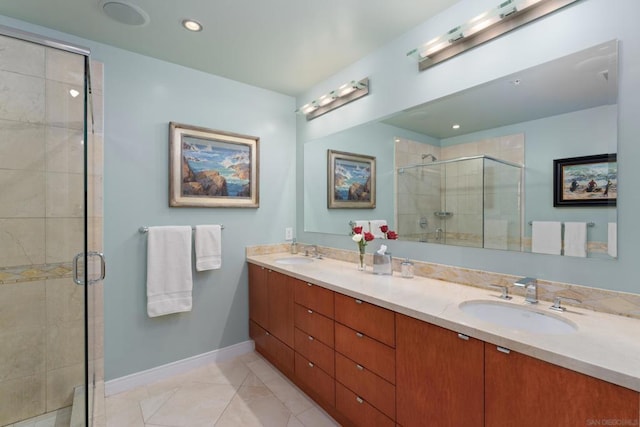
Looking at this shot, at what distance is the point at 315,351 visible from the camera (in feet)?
6.41

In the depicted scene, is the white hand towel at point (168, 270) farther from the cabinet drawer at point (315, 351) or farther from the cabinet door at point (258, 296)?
the cabinet drawer at point (315, 351)

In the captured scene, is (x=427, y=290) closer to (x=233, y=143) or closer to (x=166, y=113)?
(x=233, y=143)

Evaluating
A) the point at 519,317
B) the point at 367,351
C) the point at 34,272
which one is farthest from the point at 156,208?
the point at 519,317

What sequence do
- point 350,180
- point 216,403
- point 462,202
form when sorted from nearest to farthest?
point 462,202 < point 216,403 < point 350,180

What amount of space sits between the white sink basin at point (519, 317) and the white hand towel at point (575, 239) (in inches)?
12.5

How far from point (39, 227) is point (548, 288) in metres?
2.93

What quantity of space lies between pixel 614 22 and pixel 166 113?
2.72 m

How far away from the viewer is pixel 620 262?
4.05 feet

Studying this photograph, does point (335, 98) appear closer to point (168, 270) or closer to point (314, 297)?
point (314, 297)

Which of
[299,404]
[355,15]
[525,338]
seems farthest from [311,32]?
[299,404]

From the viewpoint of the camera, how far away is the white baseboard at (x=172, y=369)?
219 centimetres

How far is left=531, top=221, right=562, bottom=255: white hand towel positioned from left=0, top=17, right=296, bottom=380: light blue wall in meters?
2.17

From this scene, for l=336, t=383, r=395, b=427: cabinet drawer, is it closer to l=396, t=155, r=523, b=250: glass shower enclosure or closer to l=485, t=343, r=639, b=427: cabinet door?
l=485, t=343, r=639, b=427: cabinet door

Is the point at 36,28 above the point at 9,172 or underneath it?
above
